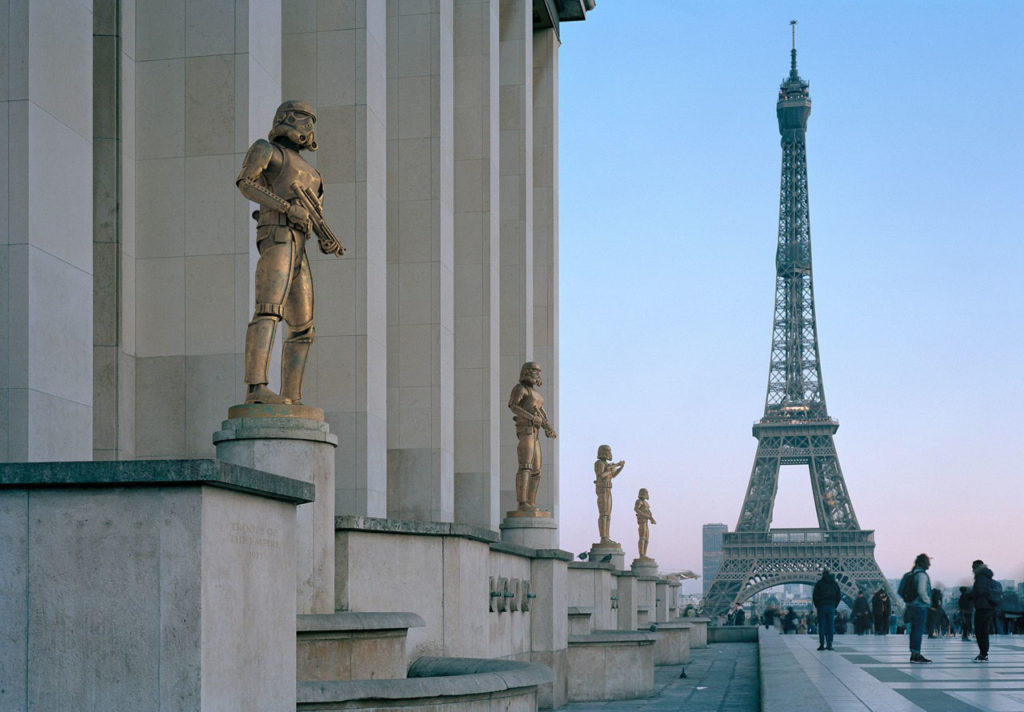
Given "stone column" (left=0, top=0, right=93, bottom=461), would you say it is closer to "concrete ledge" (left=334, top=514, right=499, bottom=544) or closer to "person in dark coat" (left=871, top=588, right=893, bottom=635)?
"concrete ledge" (left=334, top=514, right=499, bottom=544)

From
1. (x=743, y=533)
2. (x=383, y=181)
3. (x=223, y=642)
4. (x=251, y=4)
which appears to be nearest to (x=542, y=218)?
(x=383, y=181)

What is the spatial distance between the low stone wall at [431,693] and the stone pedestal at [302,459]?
1.80 meters

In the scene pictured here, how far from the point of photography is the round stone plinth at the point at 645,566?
46.0m

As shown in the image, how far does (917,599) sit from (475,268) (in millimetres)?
11267

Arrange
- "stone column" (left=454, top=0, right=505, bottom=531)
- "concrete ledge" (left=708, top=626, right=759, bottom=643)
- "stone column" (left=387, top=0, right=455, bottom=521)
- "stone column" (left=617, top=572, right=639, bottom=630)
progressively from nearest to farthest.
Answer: "stone column" (left=387, top=0, right=455, bottom=521) < "stone column" (left=454, top=0, right=505, bottom=531) < "stone column" (left=617, top=572, right=639, bottom=630) < "concrete ledge" (left=708, top=626, right=759, bottom=643)

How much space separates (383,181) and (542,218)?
59.2 feet

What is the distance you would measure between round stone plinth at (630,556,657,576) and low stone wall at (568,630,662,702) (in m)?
22.0

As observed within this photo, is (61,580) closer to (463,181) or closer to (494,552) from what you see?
(494,552)

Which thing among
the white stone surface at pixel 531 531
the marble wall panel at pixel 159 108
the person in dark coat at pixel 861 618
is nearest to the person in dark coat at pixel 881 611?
the person in dark coat at pixel 861 618

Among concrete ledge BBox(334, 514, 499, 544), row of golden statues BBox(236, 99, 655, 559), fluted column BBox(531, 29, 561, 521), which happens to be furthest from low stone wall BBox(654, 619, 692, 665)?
row of golden statues BBox(236, 99, 655, 559)

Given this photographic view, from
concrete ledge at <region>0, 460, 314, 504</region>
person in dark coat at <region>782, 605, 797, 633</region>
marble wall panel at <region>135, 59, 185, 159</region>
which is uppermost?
marble wall panel at <region>135, 59, 185, 159</region>

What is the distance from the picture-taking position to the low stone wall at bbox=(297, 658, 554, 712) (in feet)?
31.5

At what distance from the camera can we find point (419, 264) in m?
26.0

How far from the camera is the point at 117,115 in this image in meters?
18.1
